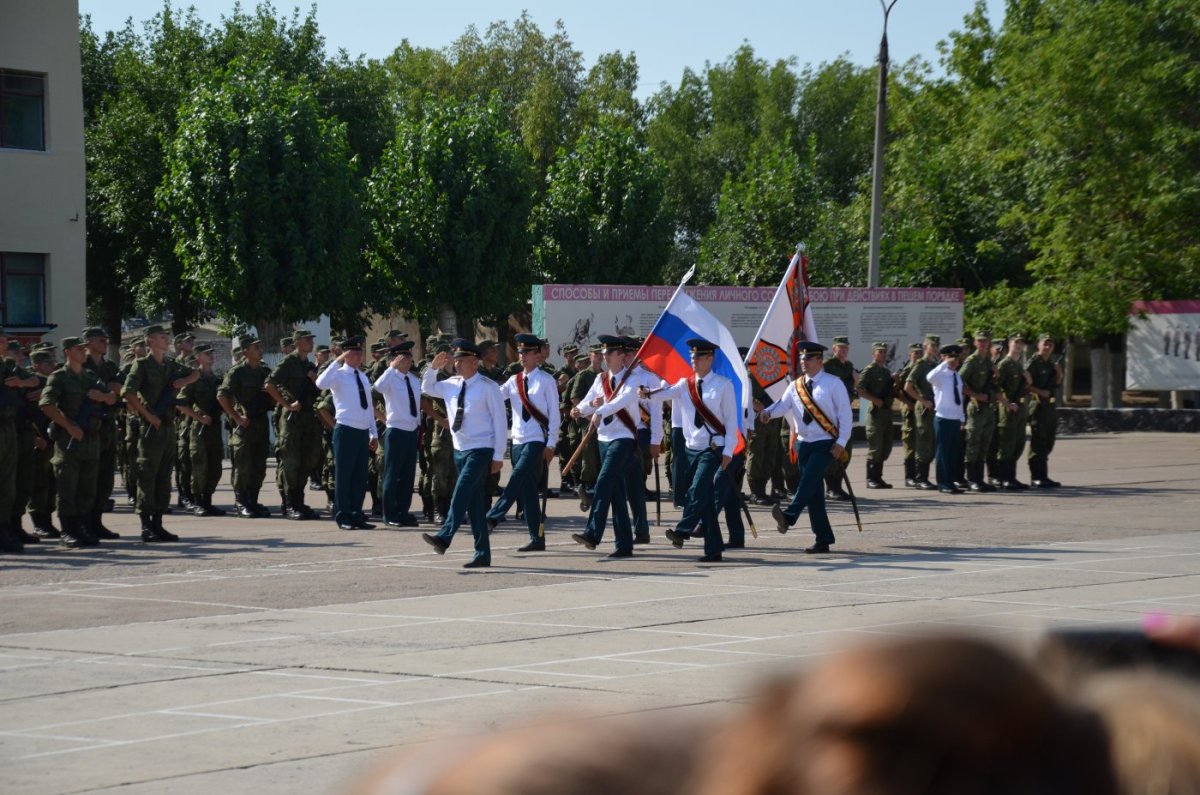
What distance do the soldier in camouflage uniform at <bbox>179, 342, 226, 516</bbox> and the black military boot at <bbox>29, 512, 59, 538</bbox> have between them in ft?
8.02

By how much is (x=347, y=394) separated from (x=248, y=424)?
193 centimetres

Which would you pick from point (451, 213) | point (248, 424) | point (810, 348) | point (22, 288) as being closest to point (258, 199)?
point (22, 288)

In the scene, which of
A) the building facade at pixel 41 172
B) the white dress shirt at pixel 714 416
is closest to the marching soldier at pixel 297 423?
the white dress shirt at pixel 714 416

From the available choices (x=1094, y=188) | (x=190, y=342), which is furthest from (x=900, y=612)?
(x=1094, y=188)

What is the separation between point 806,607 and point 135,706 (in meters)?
4.79

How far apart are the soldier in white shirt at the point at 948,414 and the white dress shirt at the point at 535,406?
7.46 m

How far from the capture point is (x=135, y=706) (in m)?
7.70

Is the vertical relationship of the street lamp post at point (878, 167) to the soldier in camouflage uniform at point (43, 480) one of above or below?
above

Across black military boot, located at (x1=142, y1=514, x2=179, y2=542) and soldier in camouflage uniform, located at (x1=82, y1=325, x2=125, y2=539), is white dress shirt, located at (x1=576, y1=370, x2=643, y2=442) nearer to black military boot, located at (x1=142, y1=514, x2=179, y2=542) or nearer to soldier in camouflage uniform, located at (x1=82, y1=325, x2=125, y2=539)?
black military boot, located at (x1=142, y1=514, x2=179, y2=542)

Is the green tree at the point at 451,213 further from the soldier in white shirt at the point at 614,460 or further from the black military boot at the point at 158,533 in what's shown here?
the soldier in white shirt at the point at 614,460

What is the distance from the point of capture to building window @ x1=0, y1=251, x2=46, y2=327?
3088 cm

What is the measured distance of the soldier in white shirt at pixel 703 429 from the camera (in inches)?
563

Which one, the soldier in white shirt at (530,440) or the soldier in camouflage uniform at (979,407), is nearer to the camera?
the soldier in white shirt at (530,440)

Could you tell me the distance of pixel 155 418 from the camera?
16.0m
